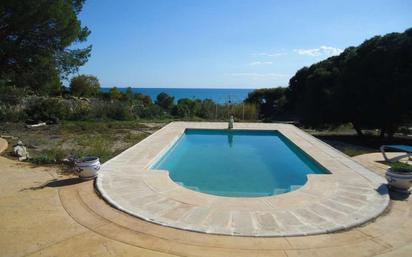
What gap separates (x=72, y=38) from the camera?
9.29 meters

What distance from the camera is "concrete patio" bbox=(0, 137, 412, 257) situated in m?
3.51

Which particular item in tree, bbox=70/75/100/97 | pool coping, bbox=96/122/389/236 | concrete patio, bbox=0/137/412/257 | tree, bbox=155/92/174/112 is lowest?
concrete patio, bbox=0/137/412/257

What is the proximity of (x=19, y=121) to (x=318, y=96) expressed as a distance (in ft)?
44.0

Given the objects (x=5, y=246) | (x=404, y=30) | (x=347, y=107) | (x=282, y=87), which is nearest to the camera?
(x=5, y=246)

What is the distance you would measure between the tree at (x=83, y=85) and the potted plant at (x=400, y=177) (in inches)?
950

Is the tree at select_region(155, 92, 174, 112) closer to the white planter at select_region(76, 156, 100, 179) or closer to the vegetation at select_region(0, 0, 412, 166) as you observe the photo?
the vegetation at select_region(0, 0, 412, 166)

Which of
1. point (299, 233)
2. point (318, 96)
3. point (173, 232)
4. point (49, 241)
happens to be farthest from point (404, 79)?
point (49, 241)

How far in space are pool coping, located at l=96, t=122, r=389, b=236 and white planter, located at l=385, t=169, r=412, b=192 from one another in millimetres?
189

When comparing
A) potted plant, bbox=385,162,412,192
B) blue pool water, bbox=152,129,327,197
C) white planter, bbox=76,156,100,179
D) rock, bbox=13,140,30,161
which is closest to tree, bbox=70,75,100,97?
blue pool water, bbox=152,129,327,197

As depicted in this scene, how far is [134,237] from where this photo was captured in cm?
382

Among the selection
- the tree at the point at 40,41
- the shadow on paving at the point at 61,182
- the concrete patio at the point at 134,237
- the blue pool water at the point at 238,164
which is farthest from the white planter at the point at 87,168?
the tree at the point at 40,41

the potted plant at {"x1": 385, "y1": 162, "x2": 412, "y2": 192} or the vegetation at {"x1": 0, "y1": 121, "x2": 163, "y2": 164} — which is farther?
the vegetation at {"x1": 0, "y1": 121, "x2": 163, "y2": 164}

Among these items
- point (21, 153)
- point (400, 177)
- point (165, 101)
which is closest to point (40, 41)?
point (21, 153)

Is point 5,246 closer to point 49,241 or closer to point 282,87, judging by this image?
point 49,241
